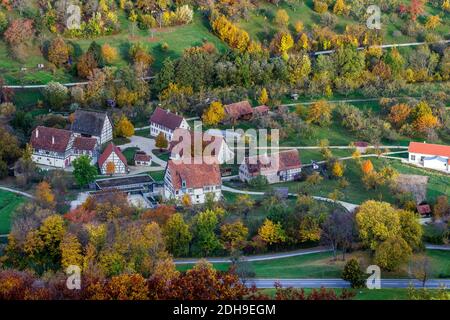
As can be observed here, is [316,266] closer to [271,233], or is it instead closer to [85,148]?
[271,233]

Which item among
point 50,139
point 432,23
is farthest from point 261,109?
point 432,23

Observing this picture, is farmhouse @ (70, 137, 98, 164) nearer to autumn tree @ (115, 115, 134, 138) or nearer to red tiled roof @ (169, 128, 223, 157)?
autumn tree @ (115, 115, 134, 138)

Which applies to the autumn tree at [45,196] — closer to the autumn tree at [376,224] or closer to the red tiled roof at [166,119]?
the red tiled roof at [166,119]

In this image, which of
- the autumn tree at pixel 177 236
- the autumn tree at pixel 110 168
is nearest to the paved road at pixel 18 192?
the autumn tree at pixel 110 168

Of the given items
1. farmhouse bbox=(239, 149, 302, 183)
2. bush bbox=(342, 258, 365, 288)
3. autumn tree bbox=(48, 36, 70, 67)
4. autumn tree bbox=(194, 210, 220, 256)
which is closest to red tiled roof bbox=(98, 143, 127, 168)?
farmhouse bbox=(239, 149, 302, 183)

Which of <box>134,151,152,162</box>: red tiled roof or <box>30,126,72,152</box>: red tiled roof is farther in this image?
<box>30,126,72,152</box>: red tiled roof

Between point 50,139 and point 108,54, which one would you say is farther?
point 108,54
